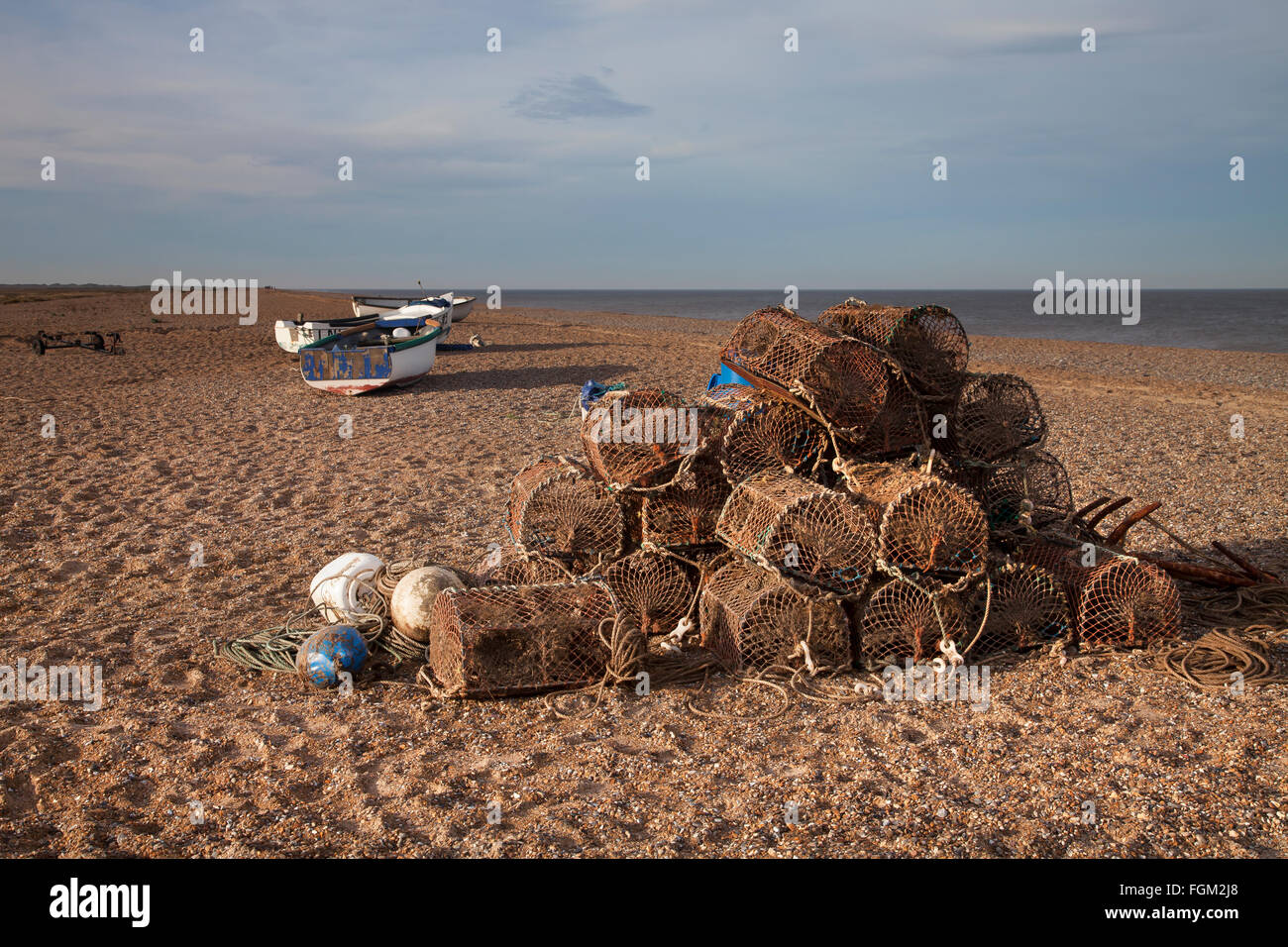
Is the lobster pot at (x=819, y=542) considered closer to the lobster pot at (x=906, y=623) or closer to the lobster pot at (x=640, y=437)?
the lobster pot at (x=906, y=623)

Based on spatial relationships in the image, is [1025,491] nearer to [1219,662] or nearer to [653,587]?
[1219,662]

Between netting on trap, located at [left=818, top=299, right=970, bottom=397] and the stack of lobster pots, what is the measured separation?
12mm

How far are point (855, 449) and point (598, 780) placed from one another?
224 cm

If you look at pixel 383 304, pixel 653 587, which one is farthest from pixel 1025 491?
pixel 383 304

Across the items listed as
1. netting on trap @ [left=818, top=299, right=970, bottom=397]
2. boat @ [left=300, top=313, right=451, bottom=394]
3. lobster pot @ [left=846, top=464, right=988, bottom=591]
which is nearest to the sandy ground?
lobster pot @ [left=846, top=464, right=988, bottom=591]

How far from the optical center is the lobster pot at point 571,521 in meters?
4.67

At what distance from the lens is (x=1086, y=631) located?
427 centimetres

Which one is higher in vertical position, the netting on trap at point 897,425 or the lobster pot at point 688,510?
the netting on trap at point 897,425

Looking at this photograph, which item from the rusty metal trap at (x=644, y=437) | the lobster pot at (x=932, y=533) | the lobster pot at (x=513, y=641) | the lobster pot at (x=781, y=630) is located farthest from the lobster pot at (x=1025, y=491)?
the lobster pot at (x=513, y=641)

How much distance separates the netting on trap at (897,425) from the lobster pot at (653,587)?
1137mm

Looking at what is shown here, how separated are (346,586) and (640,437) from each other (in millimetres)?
1722

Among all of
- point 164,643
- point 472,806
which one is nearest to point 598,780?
point 472,806

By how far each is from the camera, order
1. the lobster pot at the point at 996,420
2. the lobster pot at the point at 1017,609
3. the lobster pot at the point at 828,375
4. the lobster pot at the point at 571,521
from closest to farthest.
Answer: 1. the lobster pot at the point at 1017,609
2. the lobster pot at the point at 828,375
3. the lobster pot at the point at 571,521
4. the lobster pot at the point at 996,420

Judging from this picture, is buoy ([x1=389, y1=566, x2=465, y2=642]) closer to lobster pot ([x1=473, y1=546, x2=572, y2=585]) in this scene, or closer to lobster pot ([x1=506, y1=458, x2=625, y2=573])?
lobster pot ([x1=473, y1=546, x2=572, y2=585])
